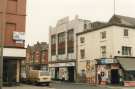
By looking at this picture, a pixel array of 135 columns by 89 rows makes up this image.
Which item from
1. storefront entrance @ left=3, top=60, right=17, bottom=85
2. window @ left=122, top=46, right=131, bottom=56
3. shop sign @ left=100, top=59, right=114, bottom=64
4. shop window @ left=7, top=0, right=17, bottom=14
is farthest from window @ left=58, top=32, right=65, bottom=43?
storefront entrance @ left=3, top=60, right=17, bottom=85

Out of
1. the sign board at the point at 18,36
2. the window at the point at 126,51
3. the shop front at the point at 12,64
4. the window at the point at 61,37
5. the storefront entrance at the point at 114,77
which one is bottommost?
the storefront entrance at the point at 114,77

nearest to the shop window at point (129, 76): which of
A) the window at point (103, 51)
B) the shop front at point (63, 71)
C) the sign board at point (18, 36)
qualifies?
the window at point (103, 51)

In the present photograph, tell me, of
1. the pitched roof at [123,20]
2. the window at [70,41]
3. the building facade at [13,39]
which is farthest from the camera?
the window at [70,41]

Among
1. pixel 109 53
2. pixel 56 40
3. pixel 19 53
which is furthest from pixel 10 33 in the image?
pixel 56 40

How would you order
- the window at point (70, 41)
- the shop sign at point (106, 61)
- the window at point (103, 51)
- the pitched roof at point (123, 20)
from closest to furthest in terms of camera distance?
1. the shop sign at point (106, 61)
2. the window at point (103, 51)
3. the pitched roof at point (123, 20)
4. the window at point (70, 41)

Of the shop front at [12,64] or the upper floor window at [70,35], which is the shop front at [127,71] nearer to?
the upper floor window at [70,35]

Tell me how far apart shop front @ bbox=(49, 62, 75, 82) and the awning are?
596 inches

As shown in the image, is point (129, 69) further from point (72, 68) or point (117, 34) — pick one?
point (72, 68)

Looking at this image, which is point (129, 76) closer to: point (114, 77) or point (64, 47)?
point (114, 77)

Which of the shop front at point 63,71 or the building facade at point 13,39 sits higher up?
the building facade at point 13,39

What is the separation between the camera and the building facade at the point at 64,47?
65.6 metres

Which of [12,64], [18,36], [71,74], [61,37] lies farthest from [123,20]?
[12,64]

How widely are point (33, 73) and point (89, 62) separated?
13.0m

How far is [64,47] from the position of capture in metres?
70.7
